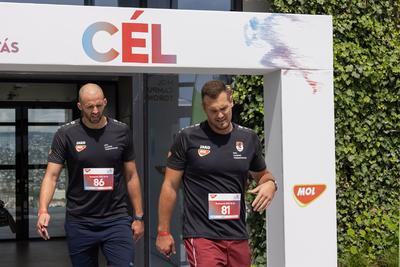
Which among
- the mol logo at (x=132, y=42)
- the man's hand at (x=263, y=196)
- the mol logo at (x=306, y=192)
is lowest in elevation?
the mol logo at (x=306, y=192)

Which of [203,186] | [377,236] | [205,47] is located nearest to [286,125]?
[205,47]

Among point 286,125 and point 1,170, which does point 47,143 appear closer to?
point 1,170

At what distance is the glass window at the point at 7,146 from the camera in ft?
39.6

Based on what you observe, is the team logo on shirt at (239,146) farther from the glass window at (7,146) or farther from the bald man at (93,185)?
the glass window at (7,146)

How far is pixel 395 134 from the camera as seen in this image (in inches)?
274

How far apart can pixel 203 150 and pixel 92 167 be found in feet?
2.77

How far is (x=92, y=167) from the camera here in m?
4.05

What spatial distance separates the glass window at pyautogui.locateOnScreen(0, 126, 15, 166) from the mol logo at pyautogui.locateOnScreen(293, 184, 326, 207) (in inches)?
344

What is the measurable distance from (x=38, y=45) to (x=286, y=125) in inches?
76.3

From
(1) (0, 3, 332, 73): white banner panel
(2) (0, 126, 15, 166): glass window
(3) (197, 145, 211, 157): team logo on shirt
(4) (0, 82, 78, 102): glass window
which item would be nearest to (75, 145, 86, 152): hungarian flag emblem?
(1) (0, 3, 332, 73): white banner panel

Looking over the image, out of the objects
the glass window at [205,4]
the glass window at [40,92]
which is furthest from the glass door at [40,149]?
the glass window at [205,4]

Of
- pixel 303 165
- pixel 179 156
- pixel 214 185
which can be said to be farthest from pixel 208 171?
pixel 303 165

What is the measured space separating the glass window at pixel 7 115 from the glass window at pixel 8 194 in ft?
3.45

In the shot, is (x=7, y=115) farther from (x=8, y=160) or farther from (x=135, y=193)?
(x=135, y=193)
